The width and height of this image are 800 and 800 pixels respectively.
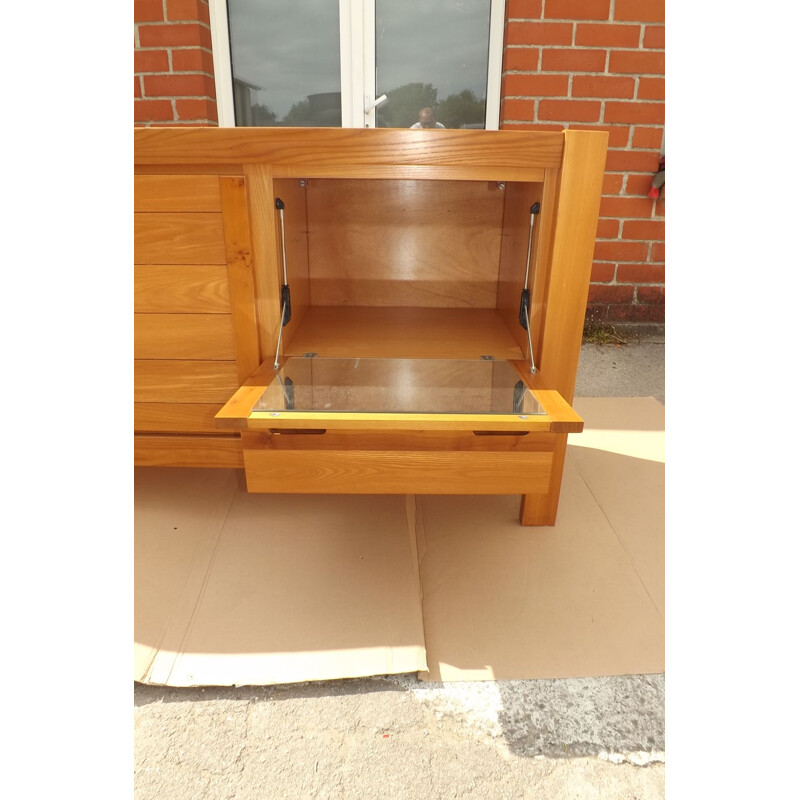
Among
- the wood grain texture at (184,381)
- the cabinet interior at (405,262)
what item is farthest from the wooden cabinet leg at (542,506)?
the wood grain texture at (184,381)

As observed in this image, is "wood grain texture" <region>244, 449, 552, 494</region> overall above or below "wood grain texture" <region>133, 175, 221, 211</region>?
below

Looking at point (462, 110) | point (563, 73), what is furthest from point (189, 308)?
point (563, 73)

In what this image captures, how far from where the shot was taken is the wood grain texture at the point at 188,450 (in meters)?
0.98

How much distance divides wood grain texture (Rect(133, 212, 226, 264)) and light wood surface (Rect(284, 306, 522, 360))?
226 mm

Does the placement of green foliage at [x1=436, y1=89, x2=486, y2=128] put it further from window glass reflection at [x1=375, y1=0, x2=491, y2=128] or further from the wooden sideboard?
the wooden sideboard

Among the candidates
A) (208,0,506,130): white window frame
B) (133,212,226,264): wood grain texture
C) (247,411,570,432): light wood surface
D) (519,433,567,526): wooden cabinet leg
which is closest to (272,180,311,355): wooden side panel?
(133,212,226,264): wood grain texture

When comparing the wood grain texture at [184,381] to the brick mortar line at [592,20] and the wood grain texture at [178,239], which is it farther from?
the brick mortar line at [592,20]

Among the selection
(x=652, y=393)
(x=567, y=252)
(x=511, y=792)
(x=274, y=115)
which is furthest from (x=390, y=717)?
(x=274, y=115)

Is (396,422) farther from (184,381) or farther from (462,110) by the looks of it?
(462,110)

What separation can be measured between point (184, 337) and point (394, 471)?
44cm

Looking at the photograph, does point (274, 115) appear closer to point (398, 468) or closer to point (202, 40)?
point (202, 40)

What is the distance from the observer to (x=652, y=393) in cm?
173

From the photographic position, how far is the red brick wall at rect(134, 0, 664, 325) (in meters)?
1.65

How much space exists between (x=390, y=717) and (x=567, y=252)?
71 cm
